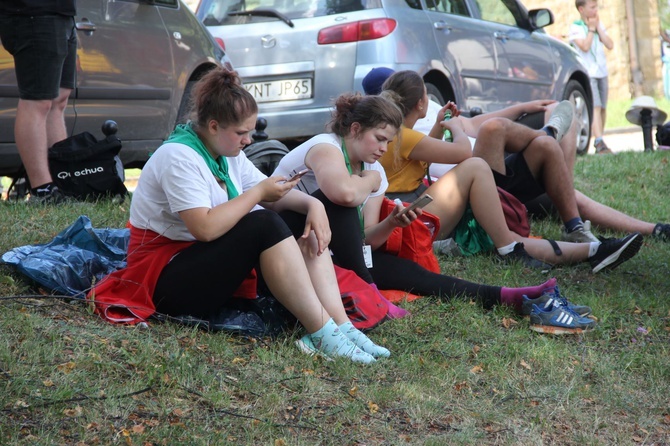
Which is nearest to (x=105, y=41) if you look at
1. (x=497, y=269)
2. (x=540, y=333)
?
(x=497, y=269)

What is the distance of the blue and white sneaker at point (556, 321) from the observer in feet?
14.3

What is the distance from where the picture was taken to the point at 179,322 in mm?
3885

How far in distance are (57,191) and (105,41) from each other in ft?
4.43

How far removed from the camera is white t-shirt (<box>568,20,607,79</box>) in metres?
11.9

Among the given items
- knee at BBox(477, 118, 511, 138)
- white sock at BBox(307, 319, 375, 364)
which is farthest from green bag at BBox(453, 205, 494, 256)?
white sock at BBox(307, 319, 375, 364)

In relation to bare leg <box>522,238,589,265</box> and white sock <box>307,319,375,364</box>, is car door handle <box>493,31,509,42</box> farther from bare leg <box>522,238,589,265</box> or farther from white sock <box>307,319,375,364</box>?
white sock <box>307,319,375,364</box>

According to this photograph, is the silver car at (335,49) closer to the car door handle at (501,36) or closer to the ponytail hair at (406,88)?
the car door handle at (501,36)

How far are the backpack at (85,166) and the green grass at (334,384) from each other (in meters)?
1.40

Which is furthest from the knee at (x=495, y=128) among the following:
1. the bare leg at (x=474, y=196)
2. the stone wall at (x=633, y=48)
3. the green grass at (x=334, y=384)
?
the stone wall at (x=633, y=48)

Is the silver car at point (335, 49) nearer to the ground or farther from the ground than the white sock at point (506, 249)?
farther from the ground

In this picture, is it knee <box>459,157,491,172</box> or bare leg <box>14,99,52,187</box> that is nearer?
knee <box>459,157,491,172</box>

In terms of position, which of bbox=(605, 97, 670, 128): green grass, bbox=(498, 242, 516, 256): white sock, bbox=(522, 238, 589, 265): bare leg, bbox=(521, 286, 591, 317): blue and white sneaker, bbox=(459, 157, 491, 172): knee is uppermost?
bbox=(459, 157, 491, 172): knee

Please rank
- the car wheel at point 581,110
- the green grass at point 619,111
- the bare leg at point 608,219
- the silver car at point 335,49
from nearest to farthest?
the bare leg at point 608,219 → the silver car at point 335,49 → the car wheel at point 581,110 → the green grass at point 619,111

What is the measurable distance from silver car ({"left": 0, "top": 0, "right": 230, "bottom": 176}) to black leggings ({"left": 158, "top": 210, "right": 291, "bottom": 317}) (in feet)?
9.30
